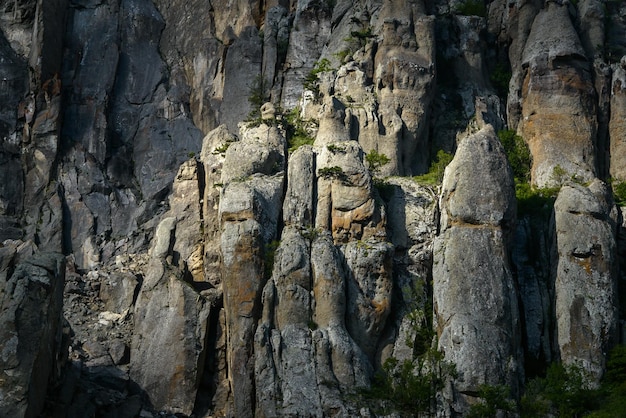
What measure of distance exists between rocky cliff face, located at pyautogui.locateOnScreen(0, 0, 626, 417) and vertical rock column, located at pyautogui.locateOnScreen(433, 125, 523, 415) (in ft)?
0.33

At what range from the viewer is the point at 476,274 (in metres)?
50.6

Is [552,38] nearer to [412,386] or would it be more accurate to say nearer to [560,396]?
[560,396]

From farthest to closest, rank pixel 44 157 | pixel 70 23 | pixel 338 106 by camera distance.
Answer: pixel 70 23 < pixel 44 157 < pixel 338 106

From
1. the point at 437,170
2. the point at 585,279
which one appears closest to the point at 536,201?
the point at 437,170

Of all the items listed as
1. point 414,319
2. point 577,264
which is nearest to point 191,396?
point 414,319

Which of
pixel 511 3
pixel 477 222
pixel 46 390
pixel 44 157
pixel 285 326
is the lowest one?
pixel 46 390

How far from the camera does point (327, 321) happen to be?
165 feet

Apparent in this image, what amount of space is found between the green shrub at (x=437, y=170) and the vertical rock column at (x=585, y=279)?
21.3 ft

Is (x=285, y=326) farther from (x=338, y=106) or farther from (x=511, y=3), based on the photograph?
(x=511, y=3)

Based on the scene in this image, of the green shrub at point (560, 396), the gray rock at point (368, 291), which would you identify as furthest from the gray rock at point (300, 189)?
the green shrub at point (560, 396)

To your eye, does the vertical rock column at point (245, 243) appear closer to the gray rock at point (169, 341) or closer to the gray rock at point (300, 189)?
the gray rock at point (300, 189)

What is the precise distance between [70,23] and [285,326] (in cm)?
3330

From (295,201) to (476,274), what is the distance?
9.81 m

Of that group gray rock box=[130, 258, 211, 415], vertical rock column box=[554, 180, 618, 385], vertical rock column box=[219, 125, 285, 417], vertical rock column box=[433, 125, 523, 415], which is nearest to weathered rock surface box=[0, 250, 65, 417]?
Answer: gray rock box=[130, 258, 211, 415]
